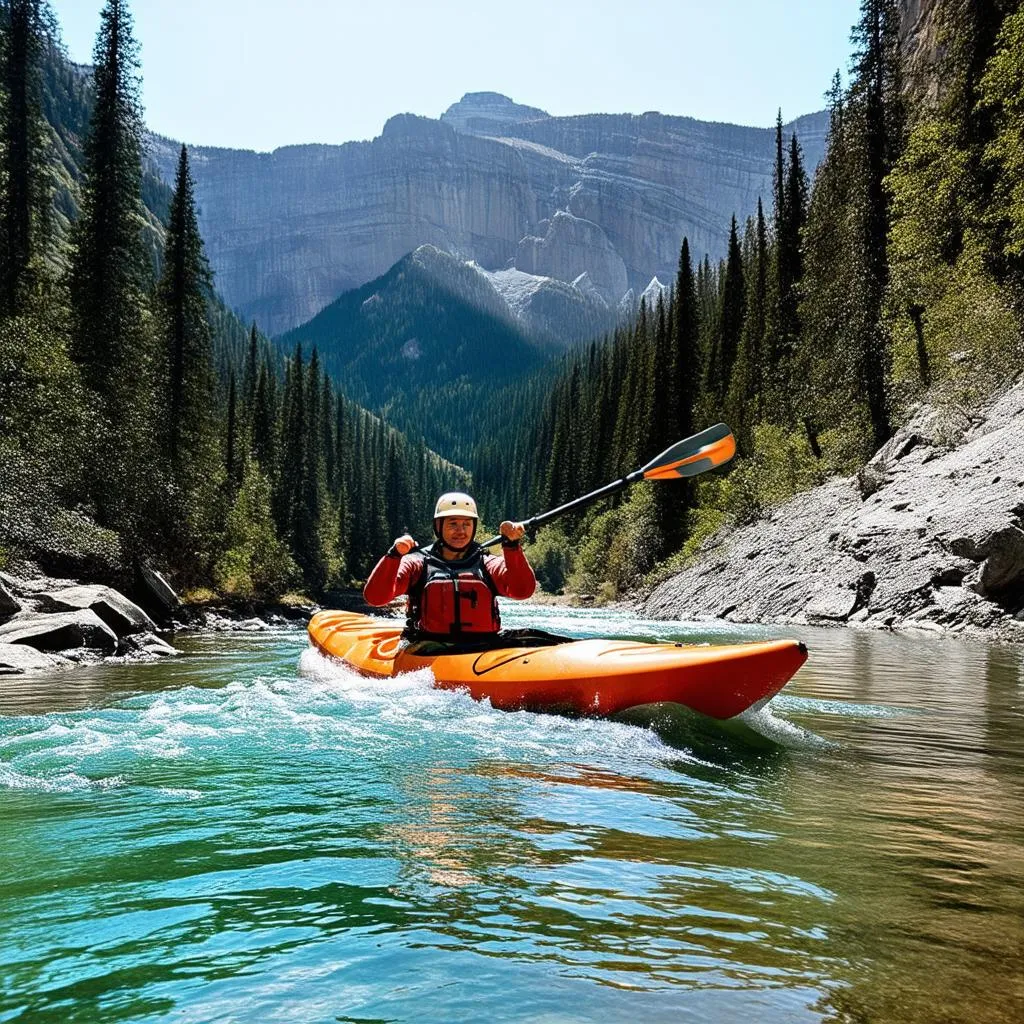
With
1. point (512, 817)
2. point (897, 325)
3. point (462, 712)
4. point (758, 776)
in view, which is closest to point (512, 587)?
point (462, 712)

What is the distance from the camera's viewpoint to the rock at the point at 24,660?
9698mm

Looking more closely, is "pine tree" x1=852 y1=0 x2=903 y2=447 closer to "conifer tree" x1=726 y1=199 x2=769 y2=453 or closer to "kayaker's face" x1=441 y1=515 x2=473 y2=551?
"conifer tree" x1=726 y1=199 x2=769 y2=453

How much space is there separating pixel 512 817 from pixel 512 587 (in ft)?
12.8

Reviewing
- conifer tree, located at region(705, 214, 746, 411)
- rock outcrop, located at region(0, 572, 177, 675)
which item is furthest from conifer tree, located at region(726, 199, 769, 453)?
rock outcrop, located at region(0, 572, 177, 675)

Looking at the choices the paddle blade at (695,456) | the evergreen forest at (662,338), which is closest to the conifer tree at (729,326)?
the evergreen forest at (662,338)

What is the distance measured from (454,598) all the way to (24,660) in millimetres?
5927

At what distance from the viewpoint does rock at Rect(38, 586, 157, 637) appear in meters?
12.8

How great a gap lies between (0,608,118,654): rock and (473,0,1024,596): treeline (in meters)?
17.2

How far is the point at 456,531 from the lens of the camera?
7.55 meters

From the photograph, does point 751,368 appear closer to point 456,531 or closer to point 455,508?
point 455,508

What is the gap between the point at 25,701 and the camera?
7.36 meters

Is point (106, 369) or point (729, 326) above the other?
point (729, 326)

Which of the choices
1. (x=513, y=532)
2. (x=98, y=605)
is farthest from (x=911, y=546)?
(x=98, y=605)

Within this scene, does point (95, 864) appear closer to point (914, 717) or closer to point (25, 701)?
point (25, 701)
